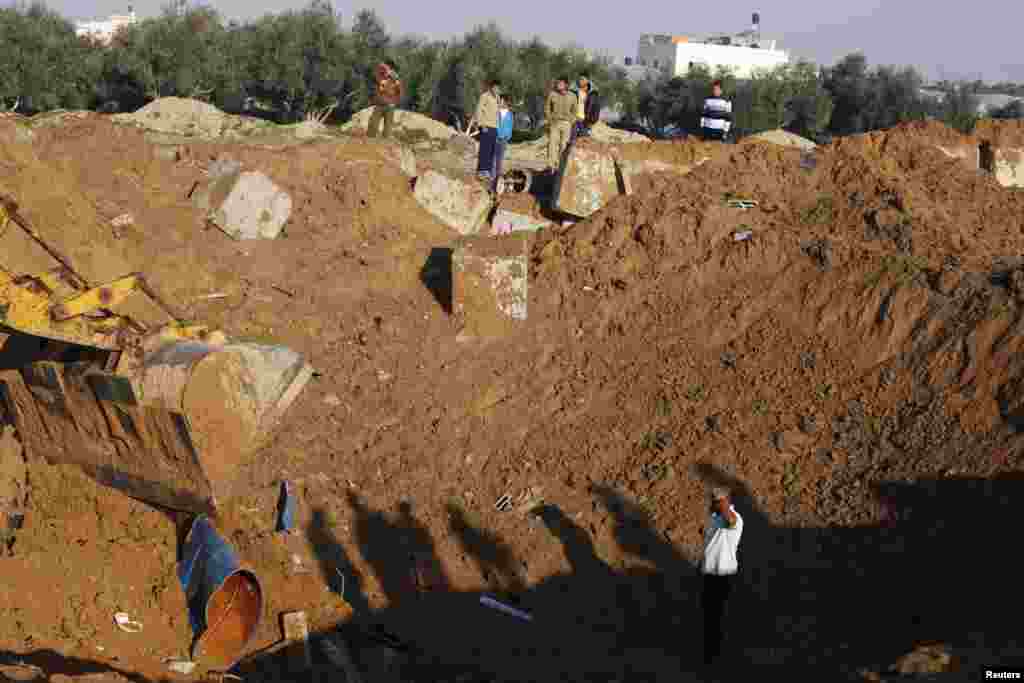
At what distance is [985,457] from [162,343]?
6170 millimetres

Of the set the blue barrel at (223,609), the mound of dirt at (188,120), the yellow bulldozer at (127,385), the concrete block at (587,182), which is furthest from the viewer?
the mound of dirt at (188,120)

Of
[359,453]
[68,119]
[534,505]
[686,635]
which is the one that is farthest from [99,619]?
[68,119]

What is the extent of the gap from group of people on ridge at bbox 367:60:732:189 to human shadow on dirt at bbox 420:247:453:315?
95.0 inches

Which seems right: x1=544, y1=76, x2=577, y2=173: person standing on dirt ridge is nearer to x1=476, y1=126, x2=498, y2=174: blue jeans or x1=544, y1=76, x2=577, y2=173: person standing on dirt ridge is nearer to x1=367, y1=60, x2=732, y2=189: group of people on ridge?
x1=367, y1=60, x2=732, y2=189: group of people on ridge

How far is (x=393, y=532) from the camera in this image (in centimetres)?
945

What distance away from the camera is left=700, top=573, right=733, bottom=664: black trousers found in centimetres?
752

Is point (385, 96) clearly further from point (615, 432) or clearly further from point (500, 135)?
point (615, 432)

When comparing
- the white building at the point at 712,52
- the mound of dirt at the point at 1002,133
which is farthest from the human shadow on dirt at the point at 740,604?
the white building at the point at 712,52

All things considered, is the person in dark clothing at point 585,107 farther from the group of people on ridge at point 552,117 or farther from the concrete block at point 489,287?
the concrete block at point 489,287

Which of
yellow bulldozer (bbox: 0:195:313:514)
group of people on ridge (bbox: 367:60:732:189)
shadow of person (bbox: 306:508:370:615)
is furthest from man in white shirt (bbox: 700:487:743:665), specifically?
group of people on ridge (bbox: 367:60:732:189)

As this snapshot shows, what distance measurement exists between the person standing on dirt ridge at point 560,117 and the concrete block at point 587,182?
1.80 metres

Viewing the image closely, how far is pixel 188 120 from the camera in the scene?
23.2 meters

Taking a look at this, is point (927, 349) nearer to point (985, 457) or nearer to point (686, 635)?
point (985, 457)

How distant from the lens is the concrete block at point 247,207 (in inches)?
506
